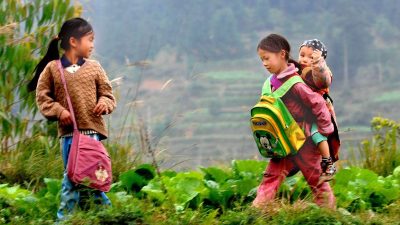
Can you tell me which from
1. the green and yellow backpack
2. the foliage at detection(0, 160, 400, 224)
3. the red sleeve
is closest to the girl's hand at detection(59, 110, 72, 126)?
the foliage at detection(0, 160, 400, 224)

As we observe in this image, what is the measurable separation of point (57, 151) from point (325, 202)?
377 cm

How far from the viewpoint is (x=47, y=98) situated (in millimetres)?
7527

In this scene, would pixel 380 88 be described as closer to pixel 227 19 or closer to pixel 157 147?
pixel 227 19

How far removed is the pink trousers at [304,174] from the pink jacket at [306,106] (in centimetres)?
15

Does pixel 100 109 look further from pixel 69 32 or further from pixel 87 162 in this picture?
pixel 69 32

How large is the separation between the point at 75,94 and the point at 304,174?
6.14 ft

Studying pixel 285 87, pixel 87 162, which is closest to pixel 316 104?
pixel 285 87

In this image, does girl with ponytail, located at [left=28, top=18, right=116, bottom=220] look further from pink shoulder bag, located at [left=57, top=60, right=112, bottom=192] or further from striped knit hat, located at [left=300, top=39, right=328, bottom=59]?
striped knit hat, located at [left=300, top=39, right=328, bottom=59]

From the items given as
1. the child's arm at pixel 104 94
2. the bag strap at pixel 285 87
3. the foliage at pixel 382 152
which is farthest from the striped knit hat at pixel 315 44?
the foliage at pixel 382 152

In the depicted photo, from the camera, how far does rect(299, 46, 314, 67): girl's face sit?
798 centimetres

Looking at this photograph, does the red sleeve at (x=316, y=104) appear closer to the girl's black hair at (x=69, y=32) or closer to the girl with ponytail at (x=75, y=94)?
the girl with ponytail at (x=75, y=94)

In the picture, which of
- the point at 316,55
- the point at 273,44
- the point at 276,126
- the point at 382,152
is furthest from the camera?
the point at 382,152

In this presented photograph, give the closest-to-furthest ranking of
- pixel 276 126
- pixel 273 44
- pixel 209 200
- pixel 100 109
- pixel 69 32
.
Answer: pixel 100 109 < pixel 276 126 < pixel 69 32 < pixel 273 44 < pixel 209 200

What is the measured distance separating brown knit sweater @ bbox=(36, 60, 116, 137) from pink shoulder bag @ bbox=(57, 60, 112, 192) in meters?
0.07
